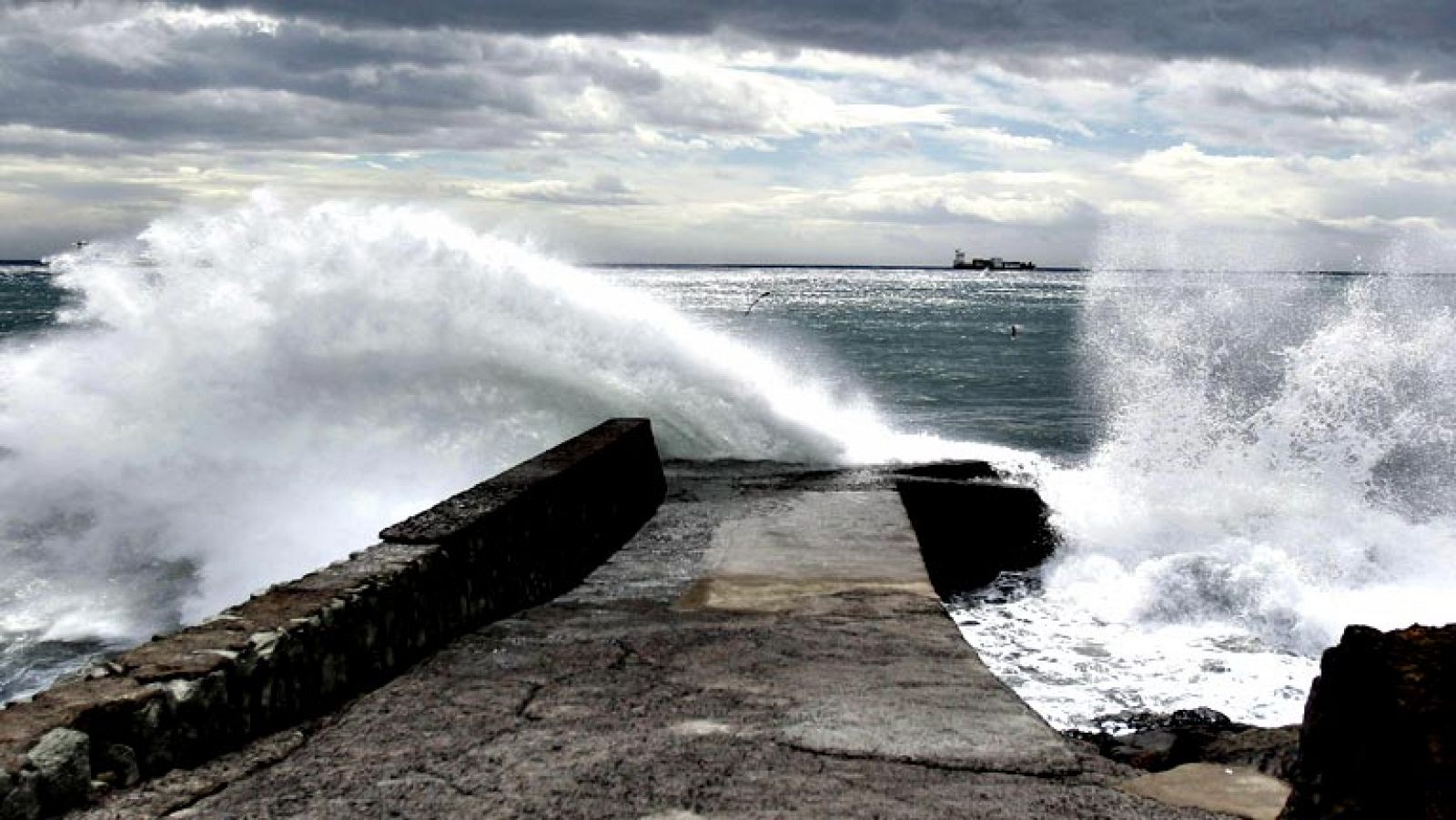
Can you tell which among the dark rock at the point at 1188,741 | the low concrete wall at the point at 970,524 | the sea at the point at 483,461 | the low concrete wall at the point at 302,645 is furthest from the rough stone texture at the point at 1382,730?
the low concrete wall at the point at 970,524

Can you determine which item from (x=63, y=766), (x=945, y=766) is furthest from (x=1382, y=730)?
(x=63, y=766)

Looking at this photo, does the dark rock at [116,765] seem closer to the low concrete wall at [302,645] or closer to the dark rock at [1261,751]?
the low concrete wall at [302,645]

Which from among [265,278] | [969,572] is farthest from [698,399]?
[265,278]

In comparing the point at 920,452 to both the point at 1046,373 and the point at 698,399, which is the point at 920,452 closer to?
the point at 698,399

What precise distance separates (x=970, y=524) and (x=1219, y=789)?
6561mm

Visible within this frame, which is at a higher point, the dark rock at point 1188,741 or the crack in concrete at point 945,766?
the crack in concrete at point 945,766

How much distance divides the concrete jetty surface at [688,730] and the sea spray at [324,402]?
4232 millimetres

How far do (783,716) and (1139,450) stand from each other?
11824mm

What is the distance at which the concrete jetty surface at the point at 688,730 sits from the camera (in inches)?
125

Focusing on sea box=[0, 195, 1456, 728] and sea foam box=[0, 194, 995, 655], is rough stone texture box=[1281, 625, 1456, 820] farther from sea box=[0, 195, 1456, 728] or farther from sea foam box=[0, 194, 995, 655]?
sea foam box=[0, 194, 995, 655]

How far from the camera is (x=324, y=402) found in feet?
35.8

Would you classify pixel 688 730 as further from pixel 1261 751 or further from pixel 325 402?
pixel 325 402

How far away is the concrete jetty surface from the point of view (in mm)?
3164

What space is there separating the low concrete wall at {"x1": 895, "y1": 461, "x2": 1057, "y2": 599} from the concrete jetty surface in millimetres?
3637
